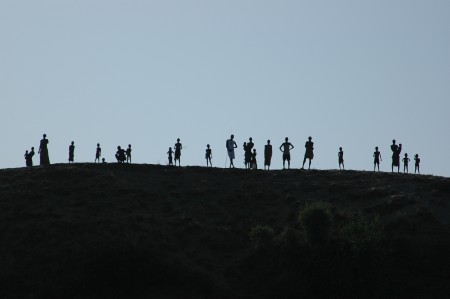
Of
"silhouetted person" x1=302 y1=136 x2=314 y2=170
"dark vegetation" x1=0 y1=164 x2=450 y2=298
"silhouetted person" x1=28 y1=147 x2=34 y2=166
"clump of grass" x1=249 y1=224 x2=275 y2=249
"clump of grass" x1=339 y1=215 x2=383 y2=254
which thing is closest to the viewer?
"dark vegetation" x1=0 y1=164 x2=450 y2=298

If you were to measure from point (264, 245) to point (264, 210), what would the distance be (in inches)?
252

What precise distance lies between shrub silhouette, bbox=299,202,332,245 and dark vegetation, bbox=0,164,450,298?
1.8 inches

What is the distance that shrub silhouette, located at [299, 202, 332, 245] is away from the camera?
123ft

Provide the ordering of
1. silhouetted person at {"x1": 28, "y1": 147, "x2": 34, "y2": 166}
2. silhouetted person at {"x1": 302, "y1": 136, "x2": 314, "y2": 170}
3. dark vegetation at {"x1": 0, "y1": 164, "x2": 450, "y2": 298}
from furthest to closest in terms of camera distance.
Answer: silhouetted person at {"x1": 28, "y1": 147, "x2": 34, "y2": 166}, silhouetted person at {"x1": 302, "y1": 136, "x2": 314, "y2": 170}, dark vegetation at {"x1": 0, "y1": 164, "x2": 450, "y2": 298}

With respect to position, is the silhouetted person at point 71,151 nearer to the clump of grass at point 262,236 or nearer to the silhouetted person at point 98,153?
the silhouetted person at point 98,153

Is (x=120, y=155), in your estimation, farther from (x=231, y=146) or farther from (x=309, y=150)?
(x=309, y=150)

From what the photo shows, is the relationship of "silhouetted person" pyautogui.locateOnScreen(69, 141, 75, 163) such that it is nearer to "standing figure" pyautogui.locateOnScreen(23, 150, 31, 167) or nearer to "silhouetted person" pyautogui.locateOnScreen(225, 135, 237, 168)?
"standing figure" pyautogui.locateOnScreen(23, 150, 31, 167)

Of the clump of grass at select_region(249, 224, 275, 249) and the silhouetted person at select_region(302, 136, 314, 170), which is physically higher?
the silhouetted person at select_region(302, 136, 314, 170)

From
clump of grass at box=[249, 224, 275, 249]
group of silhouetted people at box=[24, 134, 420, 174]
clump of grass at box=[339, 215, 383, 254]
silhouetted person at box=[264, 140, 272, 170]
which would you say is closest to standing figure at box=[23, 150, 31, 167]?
group of silhouetted people at box=[24, 134, 420, 174]

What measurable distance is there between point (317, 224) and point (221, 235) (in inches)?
253

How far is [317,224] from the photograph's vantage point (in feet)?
123

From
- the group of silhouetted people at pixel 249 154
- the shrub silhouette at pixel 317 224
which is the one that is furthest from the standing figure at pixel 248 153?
the shrub silhouette at pixel 317 224

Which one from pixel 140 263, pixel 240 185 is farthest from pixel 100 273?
pixel 240 185

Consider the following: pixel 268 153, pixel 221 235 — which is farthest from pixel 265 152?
pixel 221 235
